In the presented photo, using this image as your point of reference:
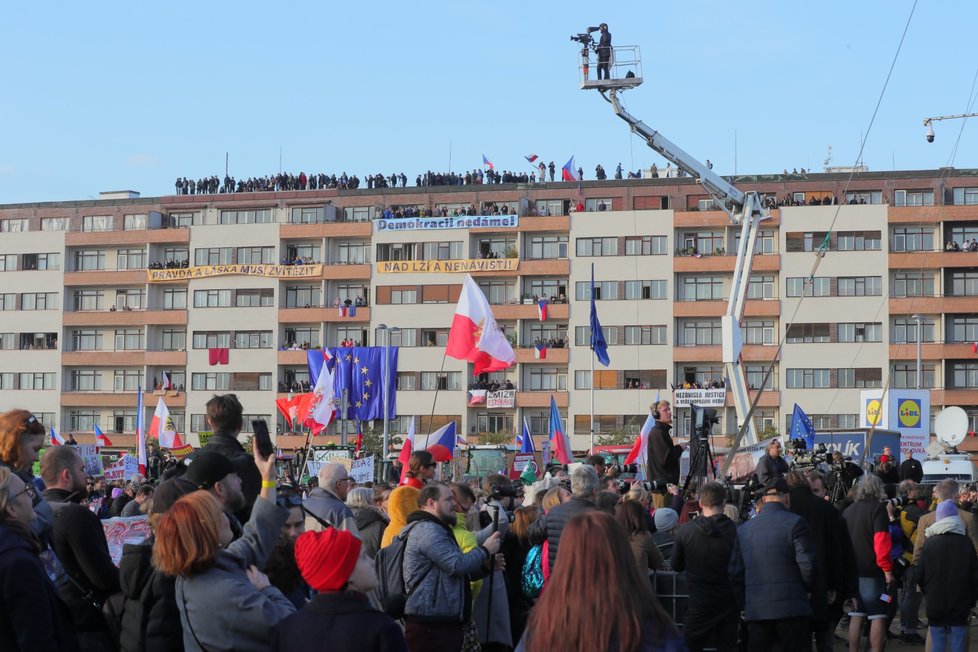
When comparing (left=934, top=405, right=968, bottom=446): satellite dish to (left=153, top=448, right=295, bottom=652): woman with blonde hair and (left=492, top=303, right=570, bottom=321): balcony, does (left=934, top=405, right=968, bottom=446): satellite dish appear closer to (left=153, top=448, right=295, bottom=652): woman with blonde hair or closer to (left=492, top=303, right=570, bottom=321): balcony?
(left=153, top=448, right=295, bottom=652): woman with blonde hair

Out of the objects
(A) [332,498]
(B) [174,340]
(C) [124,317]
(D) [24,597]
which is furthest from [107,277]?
(D) [24,597]

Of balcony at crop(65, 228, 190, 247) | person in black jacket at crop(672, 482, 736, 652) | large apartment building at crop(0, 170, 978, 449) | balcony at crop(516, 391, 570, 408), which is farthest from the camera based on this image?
balcony at crop(65, 228, 190, 247)

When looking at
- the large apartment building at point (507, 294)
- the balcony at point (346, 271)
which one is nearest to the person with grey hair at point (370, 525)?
the large apartment building at point (507, 294)

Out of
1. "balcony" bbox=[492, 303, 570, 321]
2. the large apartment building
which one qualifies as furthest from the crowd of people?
"balcony" bbox=[492, 303, 570, 321]

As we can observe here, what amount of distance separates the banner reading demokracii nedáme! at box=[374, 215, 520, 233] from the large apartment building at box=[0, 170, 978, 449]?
0.69ft

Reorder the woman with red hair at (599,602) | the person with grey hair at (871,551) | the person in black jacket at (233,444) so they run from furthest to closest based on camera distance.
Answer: the person with grey hair at (871,551), the person in black jacket at (233,444), the woman with red hair at (599,602)

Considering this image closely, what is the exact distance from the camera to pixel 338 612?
5.52m

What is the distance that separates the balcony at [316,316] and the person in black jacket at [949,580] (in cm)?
7221

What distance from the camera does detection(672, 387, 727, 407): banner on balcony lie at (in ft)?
251

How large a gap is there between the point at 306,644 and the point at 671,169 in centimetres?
8328

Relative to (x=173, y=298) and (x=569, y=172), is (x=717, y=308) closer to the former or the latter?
(x=569, y=172)

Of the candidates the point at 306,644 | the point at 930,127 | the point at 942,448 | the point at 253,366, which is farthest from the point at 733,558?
the point at 253,366

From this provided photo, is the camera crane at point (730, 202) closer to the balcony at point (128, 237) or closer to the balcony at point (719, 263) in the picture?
the balcony at point (719, 263)

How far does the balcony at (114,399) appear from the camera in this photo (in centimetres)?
8594
